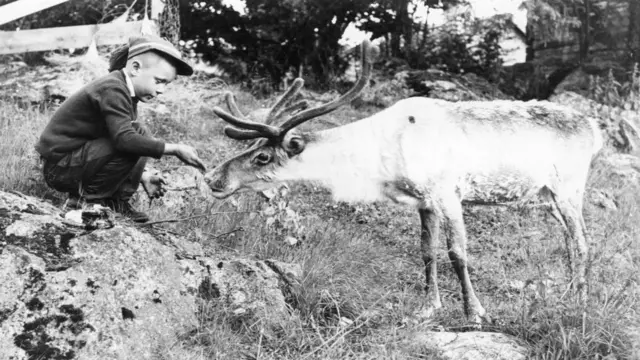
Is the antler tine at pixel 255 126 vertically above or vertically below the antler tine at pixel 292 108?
below

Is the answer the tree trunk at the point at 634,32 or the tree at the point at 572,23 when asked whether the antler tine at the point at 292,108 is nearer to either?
the tree at the point at 572,23

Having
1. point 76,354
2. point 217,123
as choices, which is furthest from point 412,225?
point 76,354

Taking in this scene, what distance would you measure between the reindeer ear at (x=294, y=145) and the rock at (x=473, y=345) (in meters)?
1.72

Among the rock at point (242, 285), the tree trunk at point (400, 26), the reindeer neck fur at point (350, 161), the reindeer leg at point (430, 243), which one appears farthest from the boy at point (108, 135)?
the tree trunk at point (400, 26)

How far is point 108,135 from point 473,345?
2.50 m

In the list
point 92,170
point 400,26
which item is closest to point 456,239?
point 92,170

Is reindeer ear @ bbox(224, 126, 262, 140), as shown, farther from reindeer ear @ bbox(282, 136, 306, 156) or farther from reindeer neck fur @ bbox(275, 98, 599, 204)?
reindeer neck fur @ bbox(275, 98, 599, 204)

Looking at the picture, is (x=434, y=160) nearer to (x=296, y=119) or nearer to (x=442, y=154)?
(x=442, y=154)

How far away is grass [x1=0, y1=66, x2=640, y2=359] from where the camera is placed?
3.56 metres

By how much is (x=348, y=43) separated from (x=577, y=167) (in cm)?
628

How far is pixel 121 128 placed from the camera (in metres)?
3.78

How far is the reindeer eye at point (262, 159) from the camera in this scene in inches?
190

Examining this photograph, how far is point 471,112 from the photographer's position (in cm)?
490

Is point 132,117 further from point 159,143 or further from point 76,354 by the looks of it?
point 76,354
